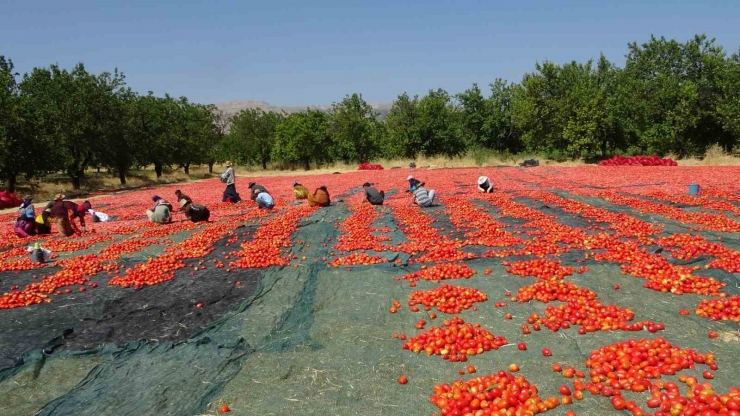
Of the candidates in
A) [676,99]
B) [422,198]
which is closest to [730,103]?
[676,99]

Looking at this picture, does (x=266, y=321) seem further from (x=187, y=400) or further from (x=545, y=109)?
(x=545, y=109)

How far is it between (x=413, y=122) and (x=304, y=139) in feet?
45.0

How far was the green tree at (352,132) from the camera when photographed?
54781 mm

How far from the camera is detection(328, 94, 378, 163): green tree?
180 feet

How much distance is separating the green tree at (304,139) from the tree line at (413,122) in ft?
0.50

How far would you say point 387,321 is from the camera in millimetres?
7211

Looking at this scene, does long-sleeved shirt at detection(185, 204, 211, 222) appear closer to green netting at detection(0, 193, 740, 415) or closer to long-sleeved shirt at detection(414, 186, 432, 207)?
long-sleeved shirt at detection(414, 186, 432, 207)

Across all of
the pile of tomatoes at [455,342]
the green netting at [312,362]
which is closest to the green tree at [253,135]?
the green netting at [312,362]

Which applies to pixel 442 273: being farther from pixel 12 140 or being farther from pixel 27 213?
pixel 12 140

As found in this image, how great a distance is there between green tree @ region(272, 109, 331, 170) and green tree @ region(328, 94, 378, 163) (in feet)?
4.00

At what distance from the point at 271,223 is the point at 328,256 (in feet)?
14.9

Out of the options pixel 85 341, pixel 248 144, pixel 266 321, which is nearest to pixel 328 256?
pixel 266 321

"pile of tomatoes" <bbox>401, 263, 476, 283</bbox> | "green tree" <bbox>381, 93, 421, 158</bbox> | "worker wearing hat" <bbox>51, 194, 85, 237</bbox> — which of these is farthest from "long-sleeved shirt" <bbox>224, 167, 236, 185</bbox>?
"green tree" <bbox>381, 93, 421, 158</bbox>

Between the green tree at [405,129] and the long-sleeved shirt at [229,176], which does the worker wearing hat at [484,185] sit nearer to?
the long-sleeved shirt at [229,176]
